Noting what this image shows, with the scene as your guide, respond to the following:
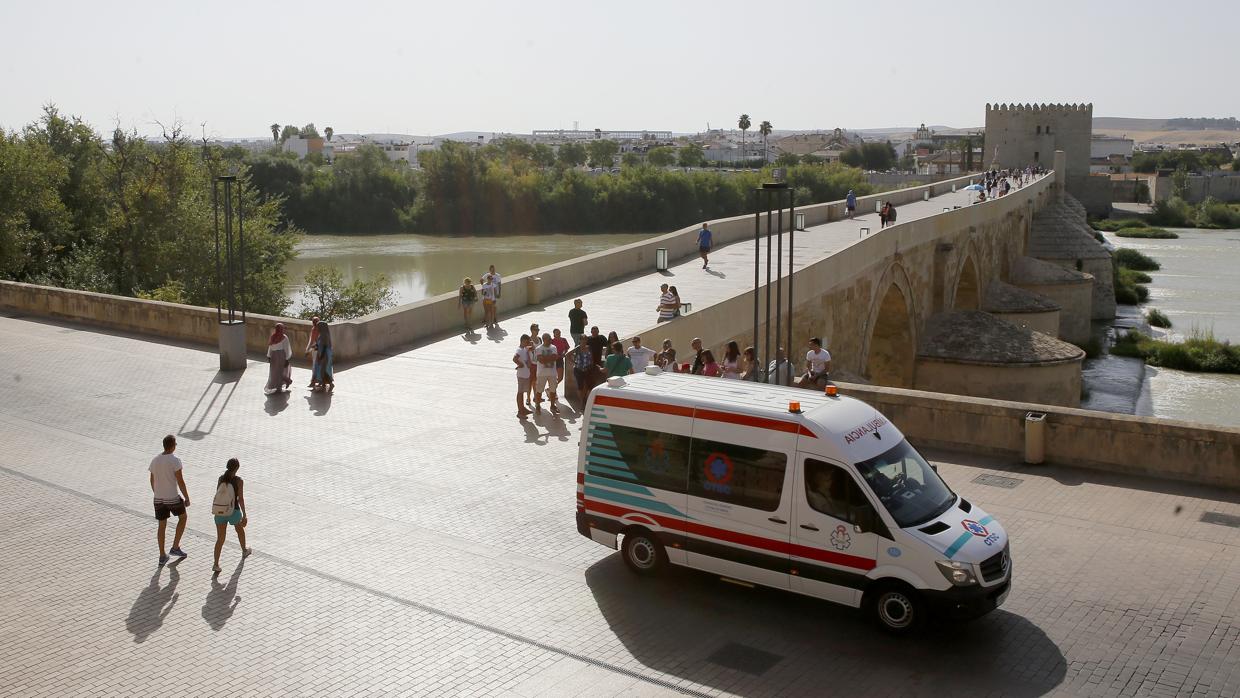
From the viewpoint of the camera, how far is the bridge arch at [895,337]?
26.8m

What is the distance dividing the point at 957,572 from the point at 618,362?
17.9 ft

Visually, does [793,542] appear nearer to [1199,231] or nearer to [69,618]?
[69,618]

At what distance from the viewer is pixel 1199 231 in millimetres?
94312

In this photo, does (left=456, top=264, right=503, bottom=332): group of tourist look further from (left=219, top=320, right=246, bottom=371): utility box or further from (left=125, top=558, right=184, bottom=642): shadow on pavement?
(left=125, top=558, right=184, bottom=642): shadow on pavement

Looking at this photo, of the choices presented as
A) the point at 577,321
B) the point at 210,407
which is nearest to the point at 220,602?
the point at 210,407

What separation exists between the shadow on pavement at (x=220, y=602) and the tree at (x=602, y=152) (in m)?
146

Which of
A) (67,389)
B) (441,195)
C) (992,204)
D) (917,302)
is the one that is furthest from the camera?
(441,195)

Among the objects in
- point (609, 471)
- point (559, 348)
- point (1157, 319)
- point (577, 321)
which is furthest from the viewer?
point (1157, 319)

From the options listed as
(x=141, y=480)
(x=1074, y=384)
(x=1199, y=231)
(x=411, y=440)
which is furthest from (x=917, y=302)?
(x=1199, y=231)

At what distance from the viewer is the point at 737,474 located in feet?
25.0

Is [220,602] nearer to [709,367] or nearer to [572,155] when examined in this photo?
[709,367]

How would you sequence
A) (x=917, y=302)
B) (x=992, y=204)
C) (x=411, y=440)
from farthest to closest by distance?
(x=992, y=204) < (x=917, y=302) < (x=411, y=440)

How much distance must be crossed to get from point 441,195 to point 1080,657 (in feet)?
213

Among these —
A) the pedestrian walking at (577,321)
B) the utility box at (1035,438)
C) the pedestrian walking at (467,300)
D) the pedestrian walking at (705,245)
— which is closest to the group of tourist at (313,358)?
the pedestrian walking at (577,321)
